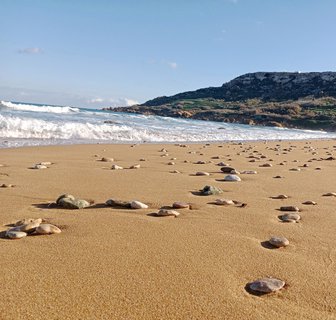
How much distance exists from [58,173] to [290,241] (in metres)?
3.43

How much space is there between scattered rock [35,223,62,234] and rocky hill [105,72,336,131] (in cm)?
4234

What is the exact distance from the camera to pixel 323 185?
198 inches

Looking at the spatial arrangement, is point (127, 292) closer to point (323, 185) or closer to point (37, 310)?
point (37, 310)

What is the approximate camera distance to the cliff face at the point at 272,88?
7600 cm

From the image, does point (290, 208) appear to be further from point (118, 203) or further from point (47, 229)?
point (47, 229)

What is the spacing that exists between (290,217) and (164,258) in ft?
4.36

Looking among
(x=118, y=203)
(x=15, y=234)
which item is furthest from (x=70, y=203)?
(x=15, y=234)

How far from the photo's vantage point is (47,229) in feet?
8.36

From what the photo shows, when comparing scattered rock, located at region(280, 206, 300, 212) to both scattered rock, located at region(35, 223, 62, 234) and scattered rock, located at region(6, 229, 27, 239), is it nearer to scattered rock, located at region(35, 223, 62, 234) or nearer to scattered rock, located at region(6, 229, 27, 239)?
scattered rock, located at region(35, 223, 62, 234)

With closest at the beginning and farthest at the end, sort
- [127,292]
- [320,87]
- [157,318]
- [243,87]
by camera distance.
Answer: [157,318] < [127,292] < [320,87] < [243,87]

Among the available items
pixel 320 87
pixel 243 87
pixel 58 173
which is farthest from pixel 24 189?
pixel 243 87

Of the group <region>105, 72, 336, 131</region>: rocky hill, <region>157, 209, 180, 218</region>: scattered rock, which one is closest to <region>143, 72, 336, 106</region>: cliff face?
<region>105, 72, 336, 131</region>: rocky hill

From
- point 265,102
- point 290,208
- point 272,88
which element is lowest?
point 290,208

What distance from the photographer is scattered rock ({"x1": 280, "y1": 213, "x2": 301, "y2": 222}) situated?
310 cm
